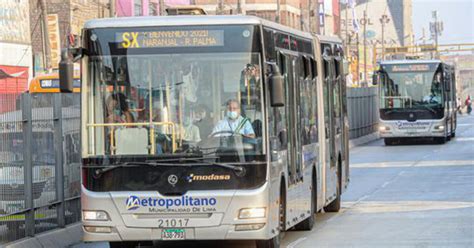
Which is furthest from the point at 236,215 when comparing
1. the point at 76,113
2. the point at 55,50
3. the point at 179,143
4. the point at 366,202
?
the point at 55,50

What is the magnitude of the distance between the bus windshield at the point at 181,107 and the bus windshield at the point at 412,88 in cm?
3468

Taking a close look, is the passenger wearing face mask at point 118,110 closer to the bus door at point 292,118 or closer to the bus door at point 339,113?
the bus door at point 292,118

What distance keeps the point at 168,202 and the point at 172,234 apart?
0.37m

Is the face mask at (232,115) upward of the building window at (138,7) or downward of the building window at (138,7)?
downward

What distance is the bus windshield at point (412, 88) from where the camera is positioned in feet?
157

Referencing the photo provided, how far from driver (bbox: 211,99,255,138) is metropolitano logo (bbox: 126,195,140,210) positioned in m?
1.14

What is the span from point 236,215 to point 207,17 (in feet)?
7.51

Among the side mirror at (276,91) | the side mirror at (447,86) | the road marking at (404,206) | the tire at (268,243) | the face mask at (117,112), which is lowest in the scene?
the road marking at (404,206)

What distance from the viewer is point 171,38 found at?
540 inches

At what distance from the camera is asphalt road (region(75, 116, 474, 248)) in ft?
52.4

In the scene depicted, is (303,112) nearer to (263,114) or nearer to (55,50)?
(263,114)

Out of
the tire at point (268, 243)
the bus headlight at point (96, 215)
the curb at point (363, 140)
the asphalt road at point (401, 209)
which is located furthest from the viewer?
the curb at point (363, 140)

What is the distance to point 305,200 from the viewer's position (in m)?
17.1

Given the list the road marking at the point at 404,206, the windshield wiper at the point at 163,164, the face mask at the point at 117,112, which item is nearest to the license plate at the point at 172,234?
the windshield wiper at the point at 163,164
